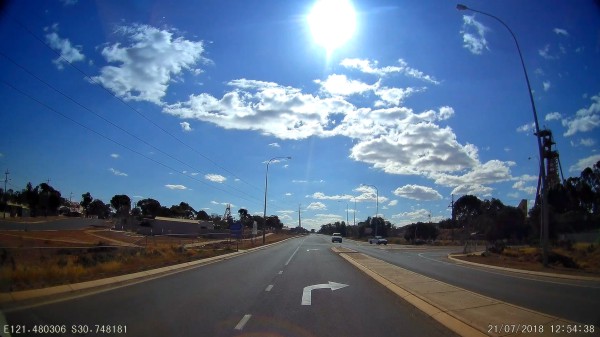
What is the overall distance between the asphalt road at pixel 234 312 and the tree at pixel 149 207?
164219mm

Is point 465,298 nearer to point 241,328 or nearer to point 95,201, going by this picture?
point 241,328

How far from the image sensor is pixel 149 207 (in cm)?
17350

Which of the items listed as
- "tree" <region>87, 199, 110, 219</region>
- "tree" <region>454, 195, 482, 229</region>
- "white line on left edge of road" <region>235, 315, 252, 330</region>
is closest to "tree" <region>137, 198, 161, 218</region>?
"tree" <region>87, 199, 110, 219</region>

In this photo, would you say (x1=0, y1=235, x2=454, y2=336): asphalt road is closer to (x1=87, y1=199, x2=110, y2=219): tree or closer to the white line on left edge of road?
the white line on left edge of road

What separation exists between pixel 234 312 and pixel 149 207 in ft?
565

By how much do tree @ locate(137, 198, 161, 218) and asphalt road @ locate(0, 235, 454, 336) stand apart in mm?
164219

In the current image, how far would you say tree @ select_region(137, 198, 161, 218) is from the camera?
172250 millimetres

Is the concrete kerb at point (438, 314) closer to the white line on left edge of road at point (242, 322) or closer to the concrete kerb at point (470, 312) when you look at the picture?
the concrete kerb at point (470, 312)

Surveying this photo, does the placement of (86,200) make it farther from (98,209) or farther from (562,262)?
(562,262)

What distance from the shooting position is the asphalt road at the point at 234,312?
9.00 m

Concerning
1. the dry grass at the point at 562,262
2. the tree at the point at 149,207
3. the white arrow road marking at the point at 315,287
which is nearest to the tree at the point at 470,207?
the dry grass at the point at 562,262

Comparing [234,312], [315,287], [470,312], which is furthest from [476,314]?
[315,287]

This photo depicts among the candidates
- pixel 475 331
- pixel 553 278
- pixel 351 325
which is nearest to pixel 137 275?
pixel 351 325

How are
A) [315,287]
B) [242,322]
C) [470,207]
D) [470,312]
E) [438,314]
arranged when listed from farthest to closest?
[470,207] → [315,287] → [438,314] → [470,312] → [242,322]
